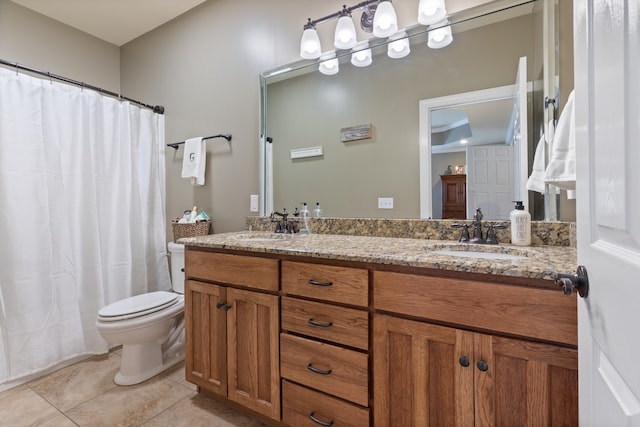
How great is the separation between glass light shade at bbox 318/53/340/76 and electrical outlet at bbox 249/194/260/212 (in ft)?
3.05

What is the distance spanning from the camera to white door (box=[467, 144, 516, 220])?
142cm

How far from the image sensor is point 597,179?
1.81 ft

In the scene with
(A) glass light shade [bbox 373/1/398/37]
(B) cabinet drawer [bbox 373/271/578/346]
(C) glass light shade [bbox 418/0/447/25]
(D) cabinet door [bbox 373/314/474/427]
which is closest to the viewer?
(B) cabinet drawer [bbox 373/271/578/346]

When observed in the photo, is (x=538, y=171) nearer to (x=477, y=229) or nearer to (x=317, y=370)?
(x=477, y=229)

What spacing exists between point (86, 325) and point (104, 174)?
1.05m

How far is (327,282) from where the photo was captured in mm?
1151

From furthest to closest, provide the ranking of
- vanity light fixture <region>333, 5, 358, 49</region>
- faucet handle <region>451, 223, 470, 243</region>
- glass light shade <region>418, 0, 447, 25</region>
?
vanity light fixture <region>333, 5, 358, 49</region> → glass light shade <region>418, 0, 447, 25</region> → faucet handle <region>451, 223, 470, 243</region>

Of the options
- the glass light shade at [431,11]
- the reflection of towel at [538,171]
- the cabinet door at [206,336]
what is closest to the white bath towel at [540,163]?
the reflection of towel at [538,171]

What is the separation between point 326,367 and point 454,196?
99 cm

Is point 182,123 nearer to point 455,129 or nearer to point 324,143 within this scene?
point 324,143

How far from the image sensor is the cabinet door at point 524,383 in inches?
31.5

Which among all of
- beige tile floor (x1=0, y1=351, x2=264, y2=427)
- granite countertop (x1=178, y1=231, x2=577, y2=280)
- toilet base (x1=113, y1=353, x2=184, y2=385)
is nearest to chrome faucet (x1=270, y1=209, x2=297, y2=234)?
granite countertop (x1=178, y1=231, x2=577, y2=280)

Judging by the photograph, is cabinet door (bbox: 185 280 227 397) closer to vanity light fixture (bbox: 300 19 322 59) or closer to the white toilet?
the white toilet

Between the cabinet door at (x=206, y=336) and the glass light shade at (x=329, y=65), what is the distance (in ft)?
4.63
